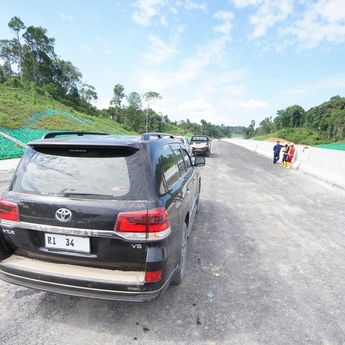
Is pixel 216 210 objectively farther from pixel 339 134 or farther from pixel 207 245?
pixel 339 134

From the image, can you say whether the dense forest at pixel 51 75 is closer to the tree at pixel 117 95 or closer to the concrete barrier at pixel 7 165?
the tree at pixel 117 95

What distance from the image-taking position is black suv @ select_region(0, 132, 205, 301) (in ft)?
7.79

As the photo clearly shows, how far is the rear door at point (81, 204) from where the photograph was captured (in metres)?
2.39

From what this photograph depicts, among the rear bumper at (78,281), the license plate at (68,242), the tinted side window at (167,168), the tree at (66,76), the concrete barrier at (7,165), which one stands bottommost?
the concrete barrier at (7,165)

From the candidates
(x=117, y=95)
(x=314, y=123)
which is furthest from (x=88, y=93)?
(x=314, y=123)

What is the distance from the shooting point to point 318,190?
9547mm

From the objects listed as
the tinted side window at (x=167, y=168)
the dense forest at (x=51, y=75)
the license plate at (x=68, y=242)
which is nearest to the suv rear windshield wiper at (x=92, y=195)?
the license plate at (x=68, y=242)

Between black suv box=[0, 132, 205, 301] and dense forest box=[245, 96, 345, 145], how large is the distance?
78322 millimetres

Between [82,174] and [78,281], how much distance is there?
983 millimetres

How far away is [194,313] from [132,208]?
4.68ft

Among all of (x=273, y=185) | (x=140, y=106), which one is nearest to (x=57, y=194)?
(x=273, y=185)

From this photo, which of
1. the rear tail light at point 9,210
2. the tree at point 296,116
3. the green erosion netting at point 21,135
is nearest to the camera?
the rear tail light at point 9,210

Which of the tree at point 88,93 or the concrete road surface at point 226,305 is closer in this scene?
the concrete road surface at point 226,305

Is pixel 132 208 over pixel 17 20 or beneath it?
beneath
